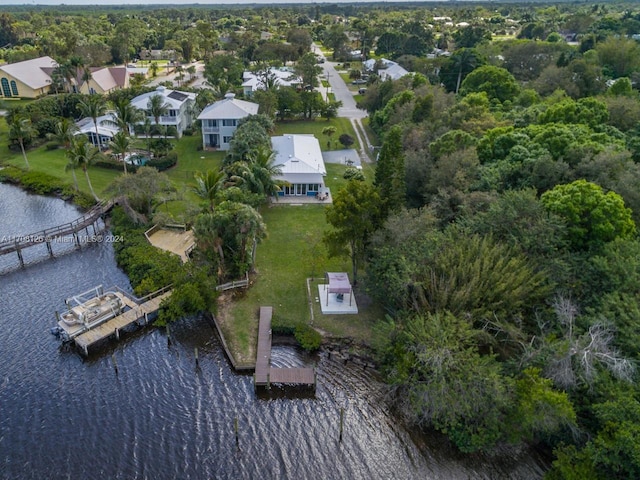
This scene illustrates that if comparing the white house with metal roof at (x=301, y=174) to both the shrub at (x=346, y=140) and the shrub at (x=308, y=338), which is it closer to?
the shrub at (x=346, y=140)

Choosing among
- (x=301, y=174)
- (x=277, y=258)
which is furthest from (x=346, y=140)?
(x=277, y=258)

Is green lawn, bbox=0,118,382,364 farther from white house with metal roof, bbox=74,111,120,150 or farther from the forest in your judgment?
white house with metal roof, bbox=74,111,120,150

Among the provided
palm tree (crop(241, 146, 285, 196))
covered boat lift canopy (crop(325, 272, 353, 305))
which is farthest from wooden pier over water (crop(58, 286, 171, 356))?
palm tree (crop(241, 146, 285, 196))

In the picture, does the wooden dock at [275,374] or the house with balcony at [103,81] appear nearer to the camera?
the wooden dock at [275,374]

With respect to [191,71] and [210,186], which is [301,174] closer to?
[210,186]

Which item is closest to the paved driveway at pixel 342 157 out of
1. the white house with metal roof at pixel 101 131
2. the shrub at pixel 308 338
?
the white house with metal roof at pixel 101 131

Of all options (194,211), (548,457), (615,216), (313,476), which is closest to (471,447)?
(548,457)
